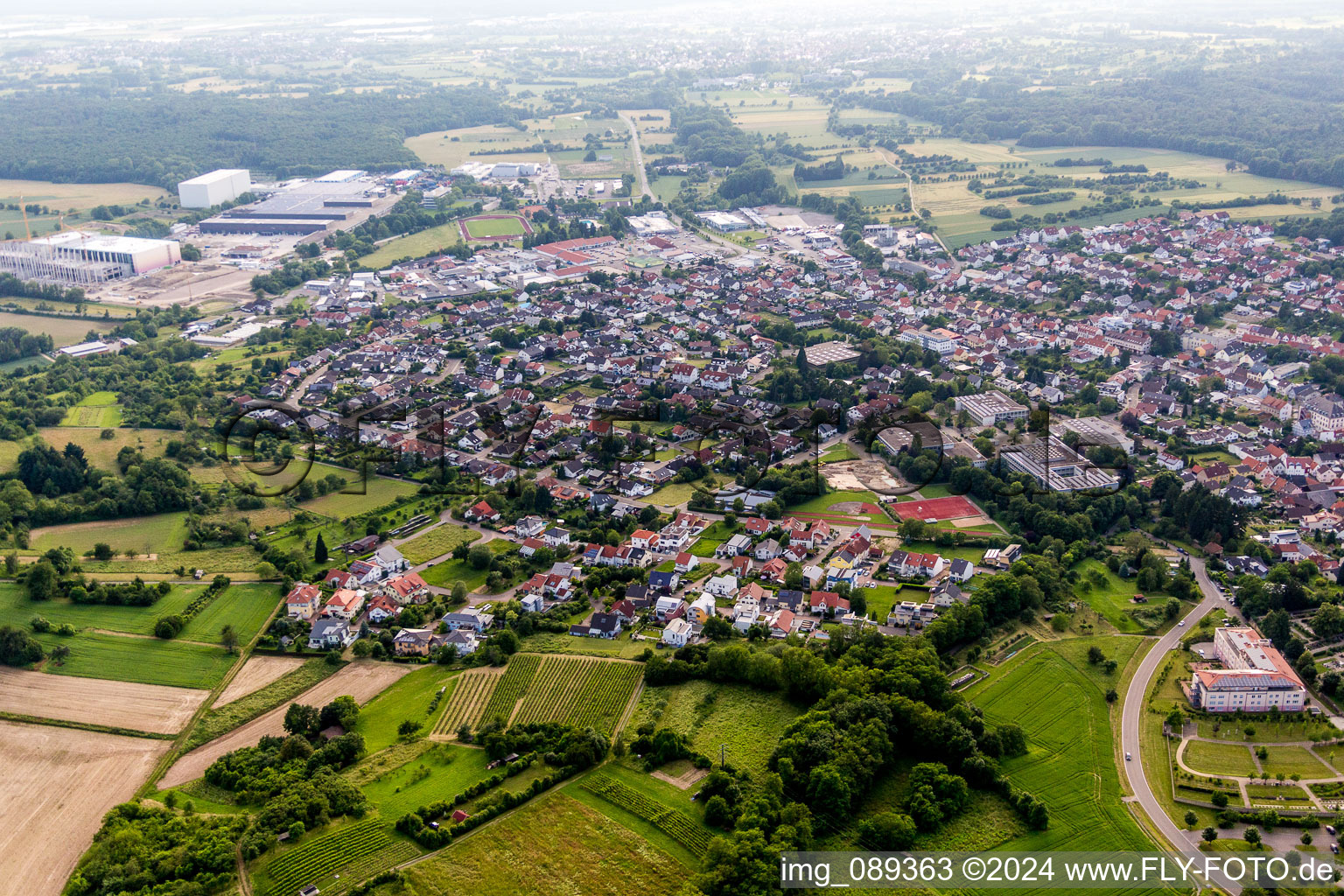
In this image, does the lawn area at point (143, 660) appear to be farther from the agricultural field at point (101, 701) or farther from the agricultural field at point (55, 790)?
the agricultural field at point (55, 790)

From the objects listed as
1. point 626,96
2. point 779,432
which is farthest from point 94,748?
point 626,96

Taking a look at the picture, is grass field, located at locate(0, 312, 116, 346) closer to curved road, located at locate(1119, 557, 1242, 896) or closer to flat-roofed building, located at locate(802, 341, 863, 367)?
flat-roofed building, located at locate(802, 341, 863, 367)

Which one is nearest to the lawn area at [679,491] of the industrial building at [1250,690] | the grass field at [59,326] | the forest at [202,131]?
the industrial building at [1250,690]

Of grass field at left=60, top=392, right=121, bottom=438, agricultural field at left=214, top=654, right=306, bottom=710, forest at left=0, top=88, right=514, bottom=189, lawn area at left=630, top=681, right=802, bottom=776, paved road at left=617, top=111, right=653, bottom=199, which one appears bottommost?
grass field at left=60, top=392, right=121, bottom=438

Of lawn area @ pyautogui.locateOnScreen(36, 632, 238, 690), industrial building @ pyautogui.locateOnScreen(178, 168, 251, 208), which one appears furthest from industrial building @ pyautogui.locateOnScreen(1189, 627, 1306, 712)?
industrial building @ pyautogui.locateOnScreen(178, 168, 251, 208)

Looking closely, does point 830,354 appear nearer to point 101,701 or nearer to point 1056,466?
point 1056,466
